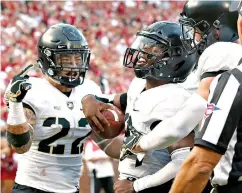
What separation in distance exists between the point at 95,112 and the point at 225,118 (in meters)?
1.40

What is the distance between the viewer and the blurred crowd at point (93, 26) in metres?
10.8

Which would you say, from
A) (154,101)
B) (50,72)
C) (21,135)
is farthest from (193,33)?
(21,135)

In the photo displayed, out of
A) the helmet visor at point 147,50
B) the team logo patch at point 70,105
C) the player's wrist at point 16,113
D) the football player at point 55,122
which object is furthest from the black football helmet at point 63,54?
the helmet visor at point 147,50

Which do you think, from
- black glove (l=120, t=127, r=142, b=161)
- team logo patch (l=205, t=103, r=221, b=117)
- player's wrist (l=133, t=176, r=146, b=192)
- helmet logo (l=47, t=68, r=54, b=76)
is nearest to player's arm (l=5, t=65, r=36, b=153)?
helmet logo (l=47, t=68, r=54, b=76)

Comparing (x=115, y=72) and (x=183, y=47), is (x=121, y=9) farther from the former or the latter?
(x=183, y=47)

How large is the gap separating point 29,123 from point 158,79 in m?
0.91

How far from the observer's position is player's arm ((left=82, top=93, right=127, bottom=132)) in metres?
3.54

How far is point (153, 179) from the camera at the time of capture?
3.10 m

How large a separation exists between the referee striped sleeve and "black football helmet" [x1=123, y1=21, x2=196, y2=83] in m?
1.03

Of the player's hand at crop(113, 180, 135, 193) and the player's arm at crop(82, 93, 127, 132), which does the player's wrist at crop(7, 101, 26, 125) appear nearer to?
the player's arm at crop(82, 93, 127, 132)

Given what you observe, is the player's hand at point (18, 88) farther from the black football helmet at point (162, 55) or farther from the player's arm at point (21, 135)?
the black football helmet at point (162, 55)

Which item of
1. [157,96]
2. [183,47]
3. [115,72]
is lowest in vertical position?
[115,72]

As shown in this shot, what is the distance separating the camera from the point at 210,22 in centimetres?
353

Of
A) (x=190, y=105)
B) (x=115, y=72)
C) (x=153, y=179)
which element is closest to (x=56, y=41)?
(x=153, y=179)
